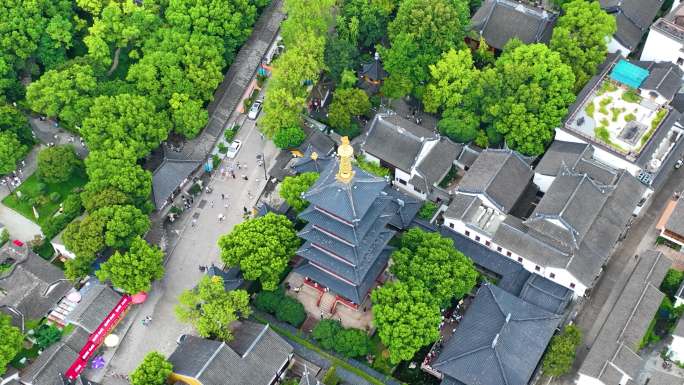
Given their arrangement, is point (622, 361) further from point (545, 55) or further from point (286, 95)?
point (286, 95)

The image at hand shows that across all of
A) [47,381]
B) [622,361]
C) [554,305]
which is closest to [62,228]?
[47,381]

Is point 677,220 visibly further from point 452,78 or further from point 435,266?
point 452,78

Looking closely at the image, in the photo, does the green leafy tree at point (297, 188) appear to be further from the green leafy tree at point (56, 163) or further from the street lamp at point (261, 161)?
the green leafy tree at point (56, 163)

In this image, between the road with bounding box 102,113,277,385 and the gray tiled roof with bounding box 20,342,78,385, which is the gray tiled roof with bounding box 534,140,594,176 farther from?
the gray tiled roof with bounding box 20,342,78,385

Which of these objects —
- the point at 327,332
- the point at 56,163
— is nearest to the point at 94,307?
the point at 56,163

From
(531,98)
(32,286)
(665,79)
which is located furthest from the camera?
(665,79)
